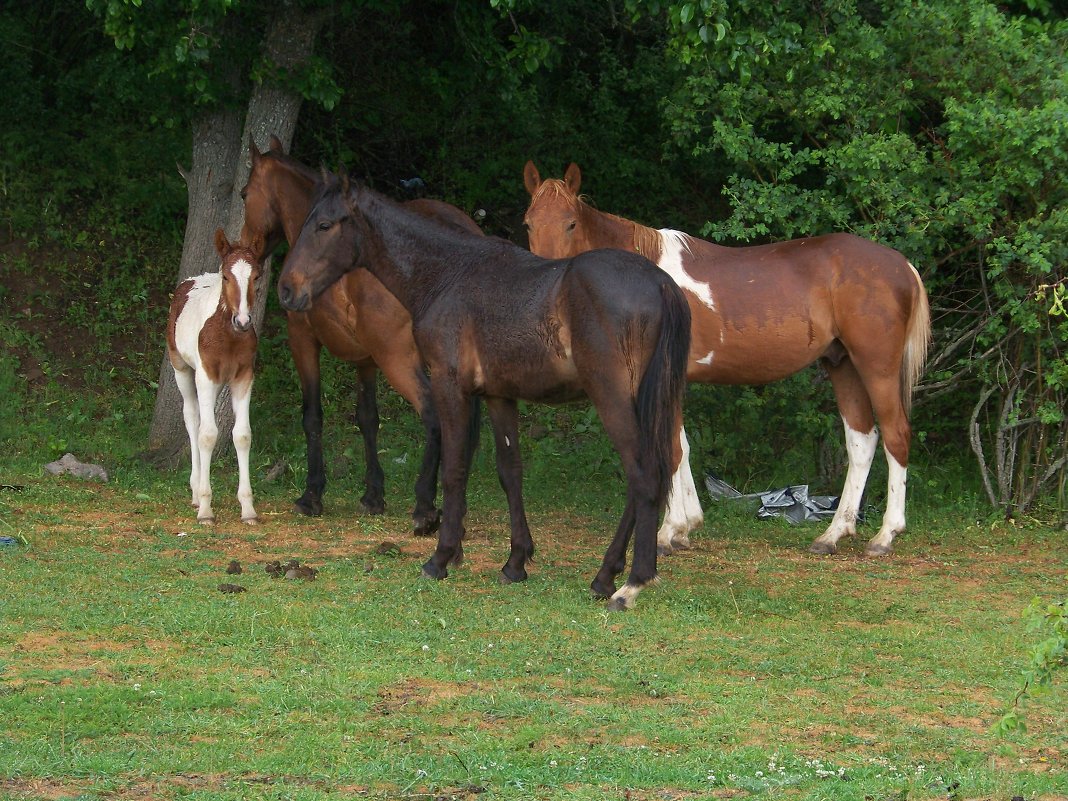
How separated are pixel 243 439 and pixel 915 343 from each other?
4.83 metres

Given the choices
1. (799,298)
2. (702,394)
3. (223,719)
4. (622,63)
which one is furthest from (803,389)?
(223,719)

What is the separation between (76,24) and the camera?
15.0 meters

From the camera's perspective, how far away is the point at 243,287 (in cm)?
895

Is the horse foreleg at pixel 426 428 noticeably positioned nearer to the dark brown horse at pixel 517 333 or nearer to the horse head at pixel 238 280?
the horse head at pixel 238 280

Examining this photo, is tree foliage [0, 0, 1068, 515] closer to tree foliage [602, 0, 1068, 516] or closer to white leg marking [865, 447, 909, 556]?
tree foliage [602, 0, 1068, 516]

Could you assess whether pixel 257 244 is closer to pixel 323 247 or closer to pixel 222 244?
pixel 222 244

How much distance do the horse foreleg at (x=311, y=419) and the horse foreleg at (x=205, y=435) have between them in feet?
3.00

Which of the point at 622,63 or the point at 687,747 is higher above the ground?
the point at 622,63

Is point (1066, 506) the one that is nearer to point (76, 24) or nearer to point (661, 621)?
point (661, 621)

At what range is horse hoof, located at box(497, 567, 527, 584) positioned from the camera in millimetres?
7672

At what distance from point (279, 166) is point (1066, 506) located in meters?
6.60

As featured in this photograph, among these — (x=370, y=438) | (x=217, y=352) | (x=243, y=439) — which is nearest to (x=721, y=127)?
(x=370, y=438)

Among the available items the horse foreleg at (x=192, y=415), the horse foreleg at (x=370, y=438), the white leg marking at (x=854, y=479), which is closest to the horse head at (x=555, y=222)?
the horse foreleg at (x=370, y=438)

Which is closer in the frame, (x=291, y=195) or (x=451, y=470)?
(x=451, y=470)
